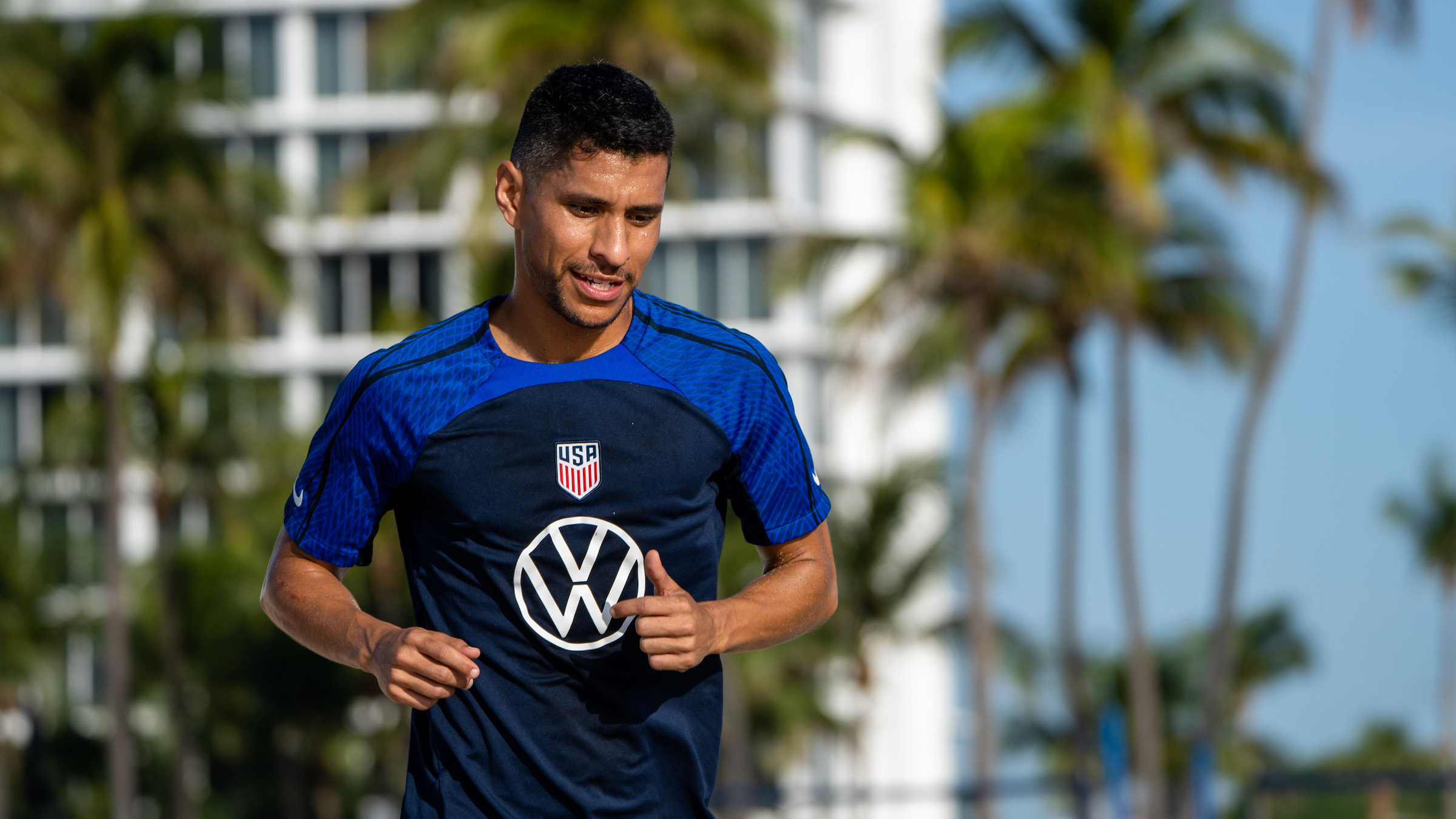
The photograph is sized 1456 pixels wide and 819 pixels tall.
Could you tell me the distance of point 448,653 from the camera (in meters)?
2.86

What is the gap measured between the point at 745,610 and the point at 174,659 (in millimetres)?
32741

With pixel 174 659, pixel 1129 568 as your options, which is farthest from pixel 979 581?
pixel 174 659

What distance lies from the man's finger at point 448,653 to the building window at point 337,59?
53671 mm

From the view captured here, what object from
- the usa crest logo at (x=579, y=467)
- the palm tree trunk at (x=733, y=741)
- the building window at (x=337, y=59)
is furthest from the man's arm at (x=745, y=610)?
the building window at (x=337, y=59)

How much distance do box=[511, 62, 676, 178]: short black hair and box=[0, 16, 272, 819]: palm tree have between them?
2143 centimetres

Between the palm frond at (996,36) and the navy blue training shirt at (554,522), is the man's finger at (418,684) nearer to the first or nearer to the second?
the navy blue training shirt at (554,522)

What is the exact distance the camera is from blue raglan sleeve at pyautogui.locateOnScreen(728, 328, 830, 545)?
3.22m

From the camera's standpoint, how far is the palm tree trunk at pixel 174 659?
33.7 m

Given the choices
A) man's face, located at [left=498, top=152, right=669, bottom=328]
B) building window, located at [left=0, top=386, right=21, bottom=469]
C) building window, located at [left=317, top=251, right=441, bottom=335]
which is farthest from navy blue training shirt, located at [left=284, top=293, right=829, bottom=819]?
building window, located at [left=0, top=386, right=21, bottom=469]

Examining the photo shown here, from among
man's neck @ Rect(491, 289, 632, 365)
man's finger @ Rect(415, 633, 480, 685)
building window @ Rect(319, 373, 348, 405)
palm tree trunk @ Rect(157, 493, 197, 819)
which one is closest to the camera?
man's finger @ Rect(415, 633, 480, 685)

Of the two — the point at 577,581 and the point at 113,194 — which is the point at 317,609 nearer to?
the point at 577,581

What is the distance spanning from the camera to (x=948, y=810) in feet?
191

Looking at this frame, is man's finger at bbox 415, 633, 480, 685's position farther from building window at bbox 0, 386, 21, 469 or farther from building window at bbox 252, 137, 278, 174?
building window at bbox 0, 386, 21, 469

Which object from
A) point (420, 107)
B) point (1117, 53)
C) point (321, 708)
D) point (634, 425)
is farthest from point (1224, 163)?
point (420, 107)
